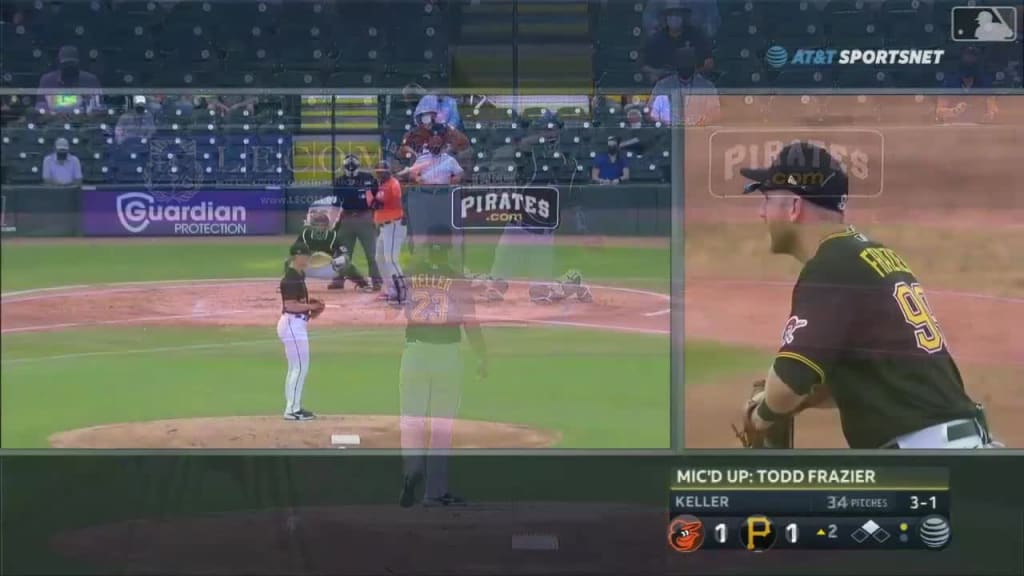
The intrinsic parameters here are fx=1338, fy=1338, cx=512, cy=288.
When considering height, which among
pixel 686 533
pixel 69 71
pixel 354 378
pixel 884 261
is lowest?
pixel 686 533

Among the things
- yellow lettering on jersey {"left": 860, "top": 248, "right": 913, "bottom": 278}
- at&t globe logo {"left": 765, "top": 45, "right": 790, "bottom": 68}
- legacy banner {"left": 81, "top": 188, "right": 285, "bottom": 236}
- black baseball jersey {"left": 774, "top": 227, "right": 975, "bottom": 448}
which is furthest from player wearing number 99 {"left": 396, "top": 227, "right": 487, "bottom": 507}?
yellow lettering on jersey {"left": 860, "top": 248, "right": 913, "bottom": 278}

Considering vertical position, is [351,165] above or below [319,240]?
above

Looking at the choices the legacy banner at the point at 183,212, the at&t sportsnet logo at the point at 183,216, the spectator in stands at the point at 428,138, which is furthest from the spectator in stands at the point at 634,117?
the at&t sportsnet logo at the point at 183,216

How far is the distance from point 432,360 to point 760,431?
3.37 feet

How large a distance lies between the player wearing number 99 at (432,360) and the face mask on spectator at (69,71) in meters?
1.15

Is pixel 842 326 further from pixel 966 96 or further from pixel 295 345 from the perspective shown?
pixel 295 345

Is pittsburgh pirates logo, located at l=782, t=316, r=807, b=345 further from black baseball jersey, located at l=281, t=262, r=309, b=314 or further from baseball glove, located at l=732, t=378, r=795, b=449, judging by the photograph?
black baseball jersey, located at l=281, t=262, r=309, b=314

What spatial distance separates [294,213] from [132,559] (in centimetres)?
119

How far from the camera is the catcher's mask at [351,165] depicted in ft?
13.2

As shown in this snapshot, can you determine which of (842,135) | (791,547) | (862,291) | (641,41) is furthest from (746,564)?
(641,41)

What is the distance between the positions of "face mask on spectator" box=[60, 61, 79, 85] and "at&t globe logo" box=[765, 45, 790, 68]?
6.77 feet

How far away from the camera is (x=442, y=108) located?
404cm

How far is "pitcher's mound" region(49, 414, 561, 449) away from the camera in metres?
4.12

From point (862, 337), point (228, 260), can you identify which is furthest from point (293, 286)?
point (862, 337)
